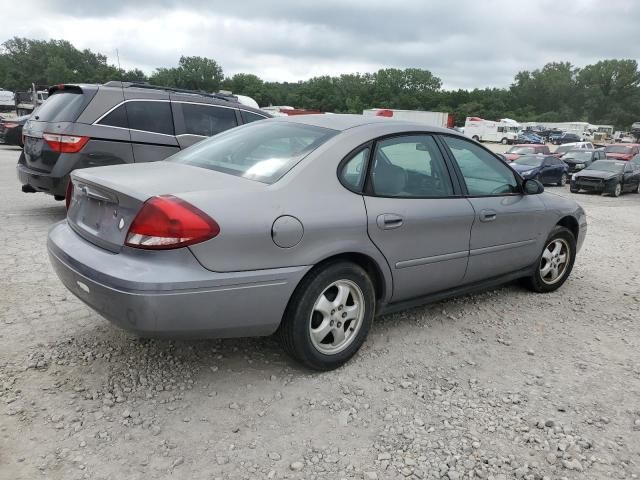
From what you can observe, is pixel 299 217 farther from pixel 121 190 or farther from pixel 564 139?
pixel 564 139

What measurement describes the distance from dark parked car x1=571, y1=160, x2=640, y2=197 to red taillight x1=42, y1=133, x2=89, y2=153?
54.5 feet

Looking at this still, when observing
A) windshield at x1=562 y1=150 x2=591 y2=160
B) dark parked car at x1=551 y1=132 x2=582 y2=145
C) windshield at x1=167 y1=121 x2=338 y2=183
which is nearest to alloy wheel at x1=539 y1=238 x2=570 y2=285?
windshield at x1=167 y1=121 x2=338 y2=183

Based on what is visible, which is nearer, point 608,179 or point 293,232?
point 293,232

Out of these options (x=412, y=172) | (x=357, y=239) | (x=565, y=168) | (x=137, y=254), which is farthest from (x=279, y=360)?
(x=565, y=168)

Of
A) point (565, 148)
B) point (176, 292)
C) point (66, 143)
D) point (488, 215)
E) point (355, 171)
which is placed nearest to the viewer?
point (176, 292)

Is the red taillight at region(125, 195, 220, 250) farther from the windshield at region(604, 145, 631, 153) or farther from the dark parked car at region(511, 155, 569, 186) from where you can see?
the windshield at region(604, 145, 631, 153)

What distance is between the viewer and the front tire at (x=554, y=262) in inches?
188

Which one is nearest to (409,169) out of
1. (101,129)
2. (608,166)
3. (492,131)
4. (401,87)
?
(101,129)

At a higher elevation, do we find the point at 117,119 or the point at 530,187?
the point at 117,119

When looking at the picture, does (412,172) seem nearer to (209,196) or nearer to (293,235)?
(293,235)

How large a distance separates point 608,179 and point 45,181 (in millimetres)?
17117

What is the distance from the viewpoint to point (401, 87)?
138 m

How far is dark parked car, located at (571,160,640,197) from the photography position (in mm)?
17125

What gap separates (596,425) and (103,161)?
5.75m
